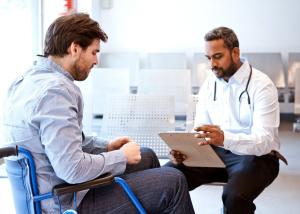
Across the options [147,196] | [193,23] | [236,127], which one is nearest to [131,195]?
[147,196]

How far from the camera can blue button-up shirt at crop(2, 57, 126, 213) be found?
46.9 inches

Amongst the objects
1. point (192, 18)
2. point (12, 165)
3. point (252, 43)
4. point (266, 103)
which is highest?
point (192, 18)

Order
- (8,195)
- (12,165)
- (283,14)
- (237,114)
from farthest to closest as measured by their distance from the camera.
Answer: (283,14), (8,195), (237,114), (12,165)

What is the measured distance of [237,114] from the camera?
1.96 metres

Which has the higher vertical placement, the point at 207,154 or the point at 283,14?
the point at 283,14

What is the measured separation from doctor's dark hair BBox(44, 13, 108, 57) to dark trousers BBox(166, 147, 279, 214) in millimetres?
863

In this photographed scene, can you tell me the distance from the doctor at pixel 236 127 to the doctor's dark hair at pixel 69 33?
598 millimetres

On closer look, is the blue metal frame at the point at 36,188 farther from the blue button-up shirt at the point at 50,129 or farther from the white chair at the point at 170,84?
the white chair at the point at 170,84

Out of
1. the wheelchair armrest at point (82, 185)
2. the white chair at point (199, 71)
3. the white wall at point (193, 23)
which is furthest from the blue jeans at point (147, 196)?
the white wall at point (193, 23)

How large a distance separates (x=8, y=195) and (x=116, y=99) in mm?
1030

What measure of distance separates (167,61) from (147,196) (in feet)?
13.5

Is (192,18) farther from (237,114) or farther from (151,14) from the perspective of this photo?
(237,114)

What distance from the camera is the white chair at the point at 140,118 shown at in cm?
265

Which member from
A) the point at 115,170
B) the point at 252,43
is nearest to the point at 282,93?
the point at 252,43
